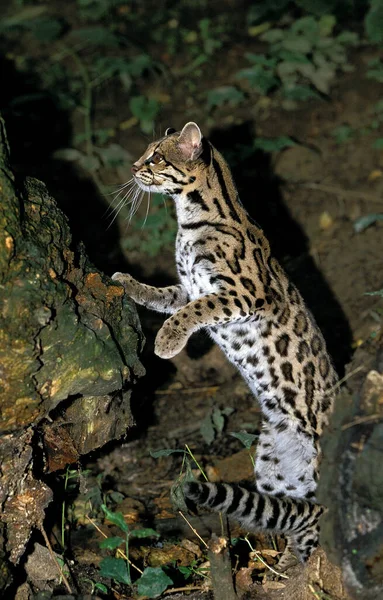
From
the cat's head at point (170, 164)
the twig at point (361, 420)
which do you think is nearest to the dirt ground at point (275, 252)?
the twig at point (361, 420)

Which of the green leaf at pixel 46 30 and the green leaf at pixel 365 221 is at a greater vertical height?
the green leaf at pixel 46 30

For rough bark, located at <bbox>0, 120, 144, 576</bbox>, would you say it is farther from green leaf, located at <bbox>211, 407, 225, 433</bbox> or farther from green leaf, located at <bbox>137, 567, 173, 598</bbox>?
green leaf, located at <bbox>211, 407, 225, 433</bbox>

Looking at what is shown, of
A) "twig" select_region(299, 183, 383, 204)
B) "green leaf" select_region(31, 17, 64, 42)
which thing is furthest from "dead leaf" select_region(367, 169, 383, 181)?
"green leaf" select_region(31, 17, 64, 42)

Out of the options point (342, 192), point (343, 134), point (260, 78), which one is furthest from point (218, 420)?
point (260, 78)

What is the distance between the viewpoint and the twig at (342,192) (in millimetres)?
8609

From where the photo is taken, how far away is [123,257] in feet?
28.5

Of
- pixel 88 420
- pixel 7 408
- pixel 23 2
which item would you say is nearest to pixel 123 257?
pixel 88 420

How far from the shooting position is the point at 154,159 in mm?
5332

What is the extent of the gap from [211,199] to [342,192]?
388 cm

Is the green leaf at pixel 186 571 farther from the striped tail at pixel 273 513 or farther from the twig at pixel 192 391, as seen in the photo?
the twig at pixel 192 391

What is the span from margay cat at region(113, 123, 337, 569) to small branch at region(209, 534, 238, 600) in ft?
2.29

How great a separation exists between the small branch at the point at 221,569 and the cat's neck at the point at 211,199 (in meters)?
2.29

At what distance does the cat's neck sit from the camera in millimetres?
5254

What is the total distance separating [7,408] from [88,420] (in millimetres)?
784
